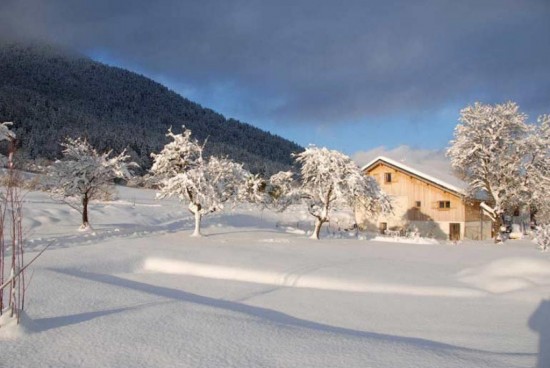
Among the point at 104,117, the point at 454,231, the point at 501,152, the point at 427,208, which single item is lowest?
the point at 454,231

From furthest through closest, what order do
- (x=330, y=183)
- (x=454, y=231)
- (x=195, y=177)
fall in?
(x=454, y=231) < (x=330, y=183) < (x=195, y=177)

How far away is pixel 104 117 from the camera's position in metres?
143

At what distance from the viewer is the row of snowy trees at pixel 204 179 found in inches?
1063

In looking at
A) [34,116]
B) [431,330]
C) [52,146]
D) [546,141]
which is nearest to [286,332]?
[431,330]

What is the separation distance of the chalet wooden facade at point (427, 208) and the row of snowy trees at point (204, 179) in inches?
437

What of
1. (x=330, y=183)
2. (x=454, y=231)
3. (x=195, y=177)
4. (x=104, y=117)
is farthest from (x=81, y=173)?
(x=104, y=117)

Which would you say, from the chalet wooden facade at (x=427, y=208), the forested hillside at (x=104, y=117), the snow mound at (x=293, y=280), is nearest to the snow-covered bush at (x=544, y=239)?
the chalet wooden facade at (x=427, y=208)

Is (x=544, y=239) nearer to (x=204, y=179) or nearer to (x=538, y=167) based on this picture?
(x=538, y=167)

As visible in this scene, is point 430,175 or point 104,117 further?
point 104,117

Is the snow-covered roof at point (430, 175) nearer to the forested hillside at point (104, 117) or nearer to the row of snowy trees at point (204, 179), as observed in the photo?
the row of snowy trees at point (204, 179)

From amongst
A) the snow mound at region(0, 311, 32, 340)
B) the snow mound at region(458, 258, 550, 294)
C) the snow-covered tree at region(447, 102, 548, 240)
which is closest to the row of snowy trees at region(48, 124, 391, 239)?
the snow-covered tree at region(447, 102, 548, 240)

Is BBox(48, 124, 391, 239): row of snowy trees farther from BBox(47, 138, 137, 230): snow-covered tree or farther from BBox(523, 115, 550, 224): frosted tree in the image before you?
BBox(523, 115, 550, 224): frosted tree

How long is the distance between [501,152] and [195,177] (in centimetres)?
2389

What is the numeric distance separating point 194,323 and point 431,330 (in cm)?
497
